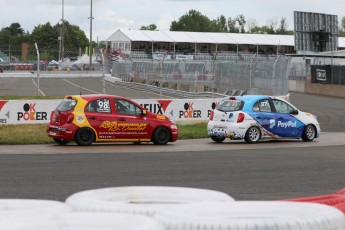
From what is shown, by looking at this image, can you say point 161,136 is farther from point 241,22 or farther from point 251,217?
point 241,22

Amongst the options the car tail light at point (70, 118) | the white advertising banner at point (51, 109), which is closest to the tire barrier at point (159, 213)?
the car tail light at point (70, 118)

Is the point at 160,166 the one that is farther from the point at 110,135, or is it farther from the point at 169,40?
the point at 169,40

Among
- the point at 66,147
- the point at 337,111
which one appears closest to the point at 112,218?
the point at 66,147

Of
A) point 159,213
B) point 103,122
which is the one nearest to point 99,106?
point 103,122

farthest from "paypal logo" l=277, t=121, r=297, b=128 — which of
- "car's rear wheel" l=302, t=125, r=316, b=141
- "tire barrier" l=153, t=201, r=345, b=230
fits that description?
"tire barrier" l=153, t=201, r=345, b=230

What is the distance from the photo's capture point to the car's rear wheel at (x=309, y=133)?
2366 centimetres

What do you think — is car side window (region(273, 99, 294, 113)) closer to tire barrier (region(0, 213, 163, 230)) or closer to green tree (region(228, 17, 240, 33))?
tire barrier (region(0, 213, 163, 230))

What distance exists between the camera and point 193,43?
307 ft

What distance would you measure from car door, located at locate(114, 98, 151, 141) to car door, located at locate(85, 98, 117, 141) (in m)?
0.16

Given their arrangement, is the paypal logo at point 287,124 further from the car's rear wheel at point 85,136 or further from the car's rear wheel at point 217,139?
the car's rear wheel at point 85,136

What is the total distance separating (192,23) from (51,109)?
15481 centimetres

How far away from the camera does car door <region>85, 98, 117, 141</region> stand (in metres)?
20.5

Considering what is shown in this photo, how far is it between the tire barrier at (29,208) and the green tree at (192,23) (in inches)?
6788

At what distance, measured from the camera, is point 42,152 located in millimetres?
18797
